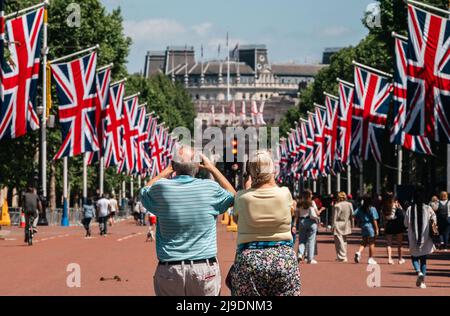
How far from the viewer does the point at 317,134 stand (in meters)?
70.1

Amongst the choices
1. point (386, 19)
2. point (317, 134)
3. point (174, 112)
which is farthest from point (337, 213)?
point (174, 112)

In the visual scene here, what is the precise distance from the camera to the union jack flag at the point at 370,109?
48406 mm

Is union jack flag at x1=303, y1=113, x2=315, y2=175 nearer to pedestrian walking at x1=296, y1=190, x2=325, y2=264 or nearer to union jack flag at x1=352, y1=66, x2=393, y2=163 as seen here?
union jack flag at x1=352, y1=66, x2=393, y2=163

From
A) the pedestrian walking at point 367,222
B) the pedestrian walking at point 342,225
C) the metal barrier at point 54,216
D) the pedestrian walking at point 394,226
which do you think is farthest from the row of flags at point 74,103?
the pedestrian walking at point 394,226

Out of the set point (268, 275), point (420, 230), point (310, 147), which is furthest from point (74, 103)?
point (268, 275)

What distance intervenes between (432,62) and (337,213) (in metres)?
5.53

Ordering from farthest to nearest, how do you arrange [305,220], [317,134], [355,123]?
[317,134]
[355,123]
[305,220]

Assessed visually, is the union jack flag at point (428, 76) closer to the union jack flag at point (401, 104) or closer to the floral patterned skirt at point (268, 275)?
the union jack flag at point (401, 104)

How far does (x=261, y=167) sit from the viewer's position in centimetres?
1028

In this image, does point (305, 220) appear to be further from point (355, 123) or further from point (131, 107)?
point (131, 107)

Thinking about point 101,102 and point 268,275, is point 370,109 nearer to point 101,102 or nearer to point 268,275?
point 101,102

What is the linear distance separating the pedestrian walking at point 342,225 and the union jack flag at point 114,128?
2753 cm

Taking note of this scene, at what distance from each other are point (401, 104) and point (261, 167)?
31.8 metres
